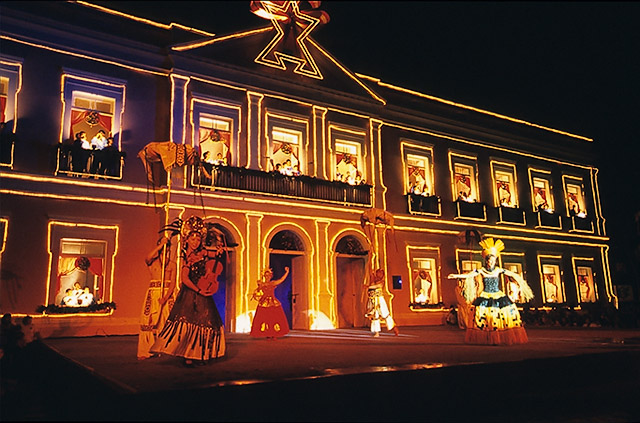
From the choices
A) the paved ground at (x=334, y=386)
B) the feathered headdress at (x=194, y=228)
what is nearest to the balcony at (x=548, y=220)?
the paved ground at (x=334, y=386)

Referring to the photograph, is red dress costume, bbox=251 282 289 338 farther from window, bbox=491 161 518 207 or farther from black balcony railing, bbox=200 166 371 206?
window, bbox=491 161 518 207

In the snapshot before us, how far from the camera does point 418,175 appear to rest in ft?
58.4

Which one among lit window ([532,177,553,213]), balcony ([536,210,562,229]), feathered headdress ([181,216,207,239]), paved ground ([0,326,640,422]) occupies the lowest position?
paved ground ([0,326,640,422])

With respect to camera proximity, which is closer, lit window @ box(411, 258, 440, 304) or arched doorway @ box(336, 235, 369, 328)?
arched doorway @ box(336, 235, 369, 328)

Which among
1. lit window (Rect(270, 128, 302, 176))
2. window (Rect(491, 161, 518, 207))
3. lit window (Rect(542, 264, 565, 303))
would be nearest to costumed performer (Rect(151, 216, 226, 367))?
lit window (Rect(270, 128, 302, 176))

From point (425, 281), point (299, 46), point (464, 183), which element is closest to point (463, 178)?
point (464, 183)

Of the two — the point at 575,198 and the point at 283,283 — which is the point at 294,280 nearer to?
the point at 283,283

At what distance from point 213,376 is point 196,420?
130 cm

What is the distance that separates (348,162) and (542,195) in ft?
32.7

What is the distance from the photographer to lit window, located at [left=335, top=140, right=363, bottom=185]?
16111 mm

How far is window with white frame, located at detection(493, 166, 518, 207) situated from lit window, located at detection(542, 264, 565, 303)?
3102 mm

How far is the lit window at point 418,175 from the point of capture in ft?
57.4

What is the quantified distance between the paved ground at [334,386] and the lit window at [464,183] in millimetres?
10497

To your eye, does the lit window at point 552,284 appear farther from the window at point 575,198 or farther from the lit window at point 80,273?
the lit window at point 80,273
